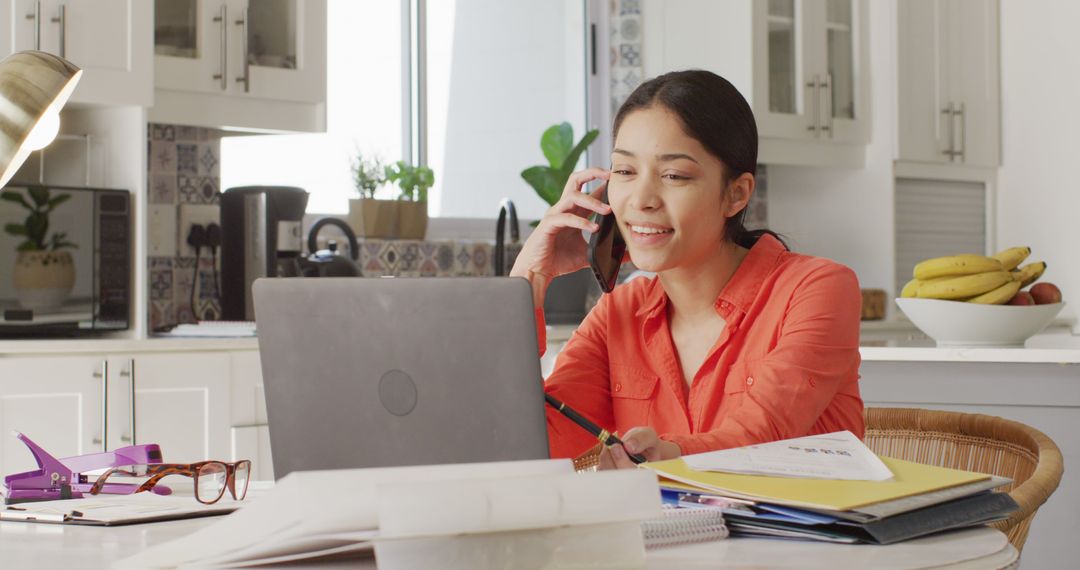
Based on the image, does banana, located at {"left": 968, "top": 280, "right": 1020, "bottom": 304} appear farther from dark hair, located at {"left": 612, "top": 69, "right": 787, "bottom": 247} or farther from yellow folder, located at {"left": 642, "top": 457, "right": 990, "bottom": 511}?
yellow folder, located at {"left": 642, "top": 457, "right": 990, "bottom": 511}

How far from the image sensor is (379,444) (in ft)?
3.52

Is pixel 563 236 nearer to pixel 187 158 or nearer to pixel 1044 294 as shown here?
pixel 1044 294

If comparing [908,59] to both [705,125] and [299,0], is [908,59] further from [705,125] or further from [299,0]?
[705,125]

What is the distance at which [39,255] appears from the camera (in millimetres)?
2930

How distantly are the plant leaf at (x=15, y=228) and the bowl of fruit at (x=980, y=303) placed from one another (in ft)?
6.58

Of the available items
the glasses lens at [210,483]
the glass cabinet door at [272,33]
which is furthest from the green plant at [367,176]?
the glasses lens at [210,483]

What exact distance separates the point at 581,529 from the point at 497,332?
0.25m

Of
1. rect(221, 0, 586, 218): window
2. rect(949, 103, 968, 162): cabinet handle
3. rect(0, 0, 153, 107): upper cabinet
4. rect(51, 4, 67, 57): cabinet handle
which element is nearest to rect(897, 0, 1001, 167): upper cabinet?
rect(949, 103, 968, 162): cabinet handle

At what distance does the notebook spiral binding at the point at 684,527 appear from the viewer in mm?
979

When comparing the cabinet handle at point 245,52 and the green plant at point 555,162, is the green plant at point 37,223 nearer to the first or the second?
the cabinet handle at point 245,52

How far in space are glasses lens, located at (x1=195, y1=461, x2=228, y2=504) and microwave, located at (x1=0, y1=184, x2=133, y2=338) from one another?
5.24 ft

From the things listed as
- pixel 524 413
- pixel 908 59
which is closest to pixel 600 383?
pixel 524 413

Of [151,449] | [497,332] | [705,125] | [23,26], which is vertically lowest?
[151,449]

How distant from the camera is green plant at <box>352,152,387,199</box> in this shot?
389cm
